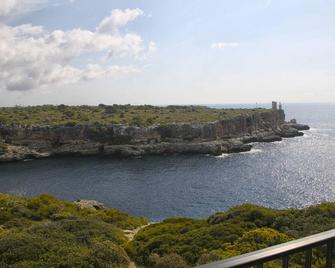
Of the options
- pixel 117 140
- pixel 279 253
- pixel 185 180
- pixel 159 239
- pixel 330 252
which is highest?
pixel 279 253

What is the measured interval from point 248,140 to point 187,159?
25821 mm

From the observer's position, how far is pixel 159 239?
18078mm

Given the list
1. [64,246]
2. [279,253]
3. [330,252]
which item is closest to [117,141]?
[64,246]

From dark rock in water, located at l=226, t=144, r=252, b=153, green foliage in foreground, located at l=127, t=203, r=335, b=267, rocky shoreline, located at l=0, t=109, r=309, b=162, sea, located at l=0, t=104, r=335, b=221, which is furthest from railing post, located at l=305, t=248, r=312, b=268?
dark rock in water, located at l=226, t=144, r=252, b=153

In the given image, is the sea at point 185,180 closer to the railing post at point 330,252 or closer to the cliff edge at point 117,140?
the cliff edge at point 117,140

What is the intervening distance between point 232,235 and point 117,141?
70.3 metres

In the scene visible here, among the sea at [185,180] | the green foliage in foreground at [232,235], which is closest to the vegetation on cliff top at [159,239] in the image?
the green foliage in foreground at [232,235]

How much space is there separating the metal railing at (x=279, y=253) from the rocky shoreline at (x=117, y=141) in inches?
3065

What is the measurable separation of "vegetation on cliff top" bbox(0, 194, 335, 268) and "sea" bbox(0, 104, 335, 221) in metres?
21.5

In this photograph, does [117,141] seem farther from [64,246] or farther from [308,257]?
[308,257]

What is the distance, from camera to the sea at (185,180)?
4562cm

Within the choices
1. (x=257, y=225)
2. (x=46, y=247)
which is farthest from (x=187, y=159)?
(x=46, y=247)

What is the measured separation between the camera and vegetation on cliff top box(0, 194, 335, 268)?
13758 millimetres

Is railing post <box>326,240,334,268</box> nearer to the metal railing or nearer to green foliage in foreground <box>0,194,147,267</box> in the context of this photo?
the metal railing
